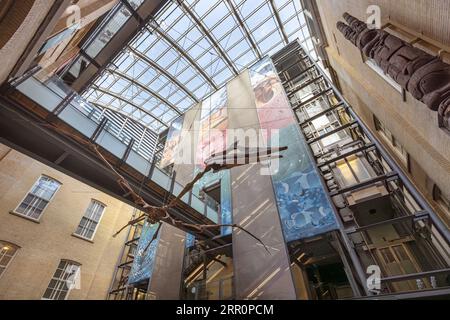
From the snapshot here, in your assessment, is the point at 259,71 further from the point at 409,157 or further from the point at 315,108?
the point at 409,157

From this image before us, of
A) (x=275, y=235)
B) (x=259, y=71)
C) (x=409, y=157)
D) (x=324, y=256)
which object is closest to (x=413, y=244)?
(x=324, y=256)

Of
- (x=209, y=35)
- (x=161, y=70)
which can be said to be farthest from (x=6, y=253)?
(x=209, y=35)

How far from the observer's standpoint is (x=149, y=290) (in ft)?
33.8

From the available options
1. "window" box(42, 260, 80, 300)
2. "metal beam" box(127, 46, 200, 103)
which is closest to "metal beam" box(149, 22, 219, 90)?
"metal beam" box(127, 46, 200, 103)

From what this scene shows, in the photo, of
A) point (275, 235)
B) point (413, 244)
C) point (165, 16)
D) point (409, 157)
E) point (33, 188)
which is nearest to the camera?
point (409, 157)

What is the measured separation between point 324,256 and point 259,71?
43.5ft

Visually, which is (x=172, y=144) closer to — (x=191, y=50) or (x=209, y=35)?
(x=191, y=50)

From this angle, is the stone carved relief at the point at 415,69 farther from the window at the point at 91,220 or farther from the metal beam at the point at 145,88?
the window at the point at 91,220

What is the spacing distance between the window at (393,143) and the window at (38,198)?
1992 centimetres

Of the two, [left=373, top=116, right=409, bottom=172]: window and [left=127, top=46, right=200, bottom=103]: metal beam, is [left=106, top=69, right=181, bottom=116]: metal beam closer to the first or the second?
[left=127, top=46, right=200, bottom=103]: metal beam

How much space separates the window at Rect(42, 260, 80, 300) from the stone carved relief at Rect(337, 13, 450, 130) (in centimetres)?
1900

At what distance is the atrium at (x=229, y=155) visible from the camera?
5.21 metres

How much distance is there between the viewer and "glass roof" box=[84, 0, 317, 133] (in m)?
15.9

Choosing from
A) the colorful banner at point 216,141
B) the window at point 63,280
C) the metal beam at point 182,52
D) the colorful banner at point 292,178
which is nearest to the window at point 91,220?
the window at point 63,280
